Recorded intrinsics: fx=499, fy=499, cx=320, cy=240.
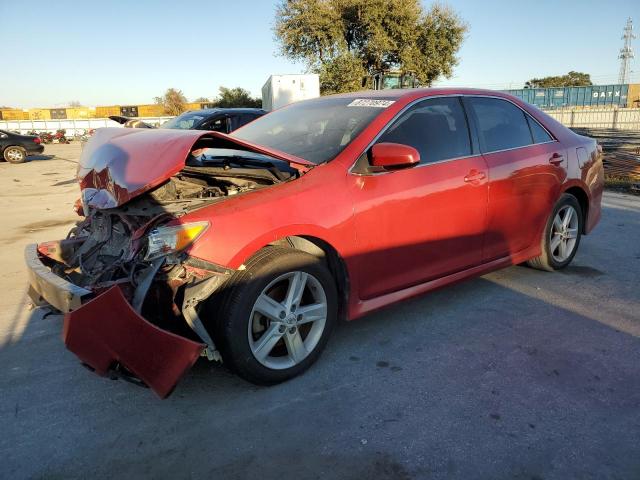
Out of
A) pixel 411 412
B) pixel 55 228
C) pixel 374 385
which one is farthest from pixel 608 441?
pixel 55 228

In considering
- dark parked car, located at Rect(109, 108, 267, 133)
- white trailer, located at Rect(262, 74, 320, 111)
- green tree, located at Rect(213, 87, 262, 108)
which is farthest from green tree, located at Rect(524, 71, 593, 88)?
dark parked car, located at Rect(109, 108, 267, 133)

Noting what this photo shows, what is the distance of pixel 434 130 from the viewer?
12.1 ft

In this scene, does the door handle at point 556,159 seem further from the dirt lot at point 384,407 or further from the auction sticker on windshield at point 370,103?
the auction sticker on windshield at point 370,103

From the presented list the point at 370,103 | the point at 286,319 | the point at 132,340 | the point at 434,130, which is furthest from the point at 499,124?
the point at 132,340

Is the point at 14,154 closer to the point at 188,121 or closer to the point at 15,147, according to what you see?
the point at 15,147

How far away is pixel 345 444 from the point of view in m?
2.38

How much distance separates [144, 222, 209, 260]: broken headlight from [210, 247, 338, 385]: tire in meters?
0.31

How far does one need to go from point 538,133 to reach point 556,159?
282 mm

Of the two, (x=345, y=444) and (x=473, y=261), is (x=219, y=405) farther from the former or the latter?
(x=473, y=261)

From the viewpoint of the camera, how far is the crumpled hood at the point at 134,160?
2768 millimetres

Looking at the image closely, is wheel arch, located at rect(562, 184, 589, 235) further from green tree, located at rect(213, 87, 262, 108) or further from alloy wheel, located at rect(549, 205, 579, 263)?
green tree, located at rect(213, 87, 262, 108)

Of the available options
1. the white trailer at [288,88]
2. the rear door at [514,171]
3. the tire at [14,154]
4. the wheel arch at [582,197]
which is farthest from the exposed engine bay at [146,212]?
the tire at [14,154]

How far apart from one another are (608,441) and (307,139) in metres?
2.55

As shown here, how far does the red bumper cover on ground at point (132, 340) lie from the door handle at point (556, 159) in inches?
138
